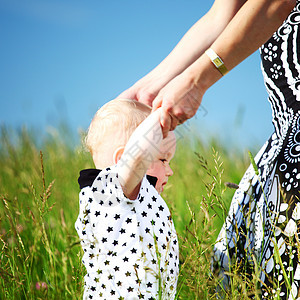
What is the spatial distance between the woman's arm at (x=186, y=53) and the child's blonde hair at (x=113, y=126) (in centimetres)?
28

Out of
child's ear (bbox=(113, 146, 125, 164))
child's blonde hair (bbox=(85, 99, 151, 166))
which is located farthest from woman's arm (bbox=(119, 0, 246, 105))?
child's ear (bbox=(113, 146, 125, 164))

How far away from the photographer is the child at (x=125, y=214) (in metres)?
1.38

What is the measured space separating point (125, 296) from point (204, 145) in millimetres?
2835

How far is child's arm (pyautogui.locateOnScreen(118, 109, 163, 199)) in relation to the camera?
136 cm

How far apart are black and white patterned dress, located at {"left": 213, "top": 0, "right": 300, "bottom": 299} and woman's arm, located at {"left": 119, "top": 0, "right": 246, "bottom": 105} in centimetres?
34

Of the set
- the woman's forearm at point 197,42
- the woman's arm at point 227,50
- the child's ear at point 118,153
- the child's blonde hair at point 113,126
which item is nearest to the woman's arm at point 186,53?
the woman's forearm at point 197,42

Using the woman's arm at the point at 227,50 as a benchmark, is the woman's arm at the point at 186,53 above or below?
above

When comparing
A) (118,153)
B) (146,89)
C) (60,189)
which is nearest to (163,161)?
(118,153)

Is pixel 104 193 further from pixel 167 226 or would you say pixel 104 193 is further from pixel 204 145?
pixel 204 145

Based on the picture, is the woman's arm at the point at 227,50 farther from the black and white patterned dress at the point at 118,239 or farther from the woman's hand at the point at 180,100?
the black and white patterned dress at the point at 118,239

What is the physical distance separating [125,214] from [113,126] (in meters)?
0.35

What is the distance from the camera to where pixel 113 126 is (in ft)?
5.20

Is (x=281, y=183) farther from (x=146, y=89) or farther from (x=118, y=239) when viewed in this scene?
(x=146, y=89)

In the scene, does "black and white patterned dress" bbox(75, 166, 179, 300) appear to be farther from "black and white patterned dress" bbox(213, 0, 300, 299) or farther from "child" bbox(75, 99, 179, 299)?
"black and white patterned dress" bbox(213, 0, 300, 299)
